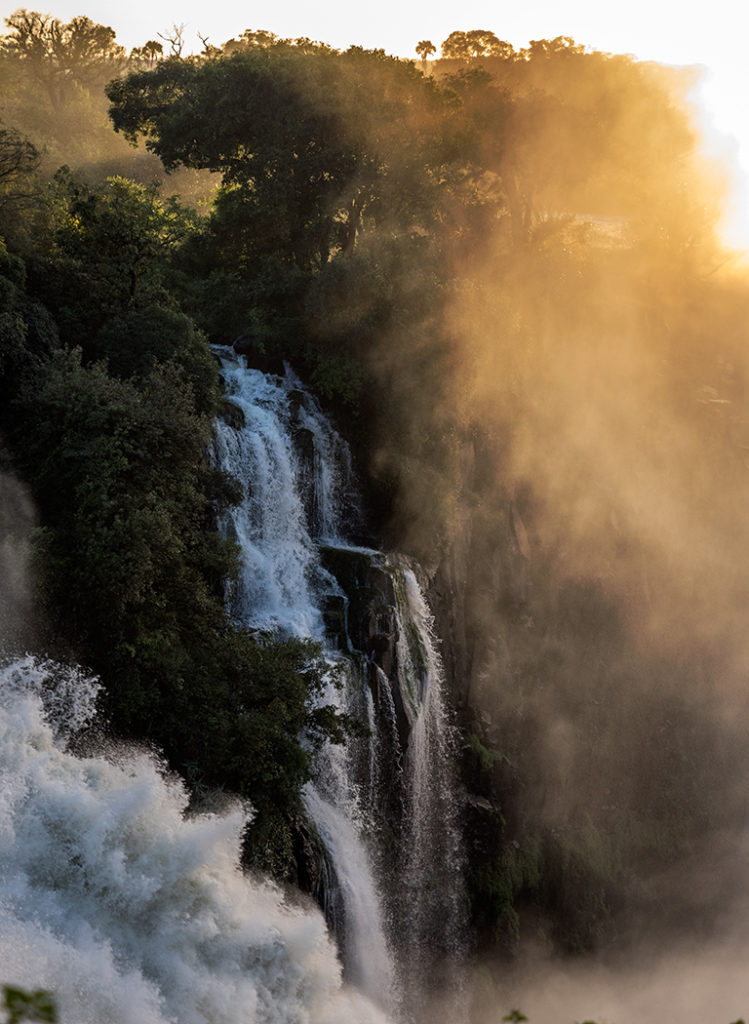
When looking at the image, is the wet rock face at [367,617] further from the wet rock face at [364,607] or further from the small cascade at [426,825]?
the small cascade at [426,825]

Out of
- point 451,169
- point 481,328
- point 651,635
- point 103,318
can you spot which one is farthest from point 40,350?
point 651,635

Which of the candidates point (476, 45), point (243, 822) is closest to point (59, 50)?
point (476, 45)

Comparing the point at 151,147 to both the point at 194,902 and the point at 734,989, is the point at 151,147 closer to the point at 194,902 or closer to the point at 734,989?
the point at 194,902

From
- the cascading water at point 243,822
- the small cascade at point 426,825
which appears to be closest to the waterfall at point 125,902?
the cascading water at point 243,822

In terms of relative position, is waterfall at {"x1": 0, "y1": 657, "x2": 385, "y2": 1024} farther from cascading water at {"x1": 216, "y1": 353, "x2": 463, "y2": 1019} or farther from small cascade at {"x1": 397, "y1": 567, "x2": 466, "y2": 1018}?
small cascade at {"x1": 397, "y1": 567, "x2": 466, "y2": 1018}

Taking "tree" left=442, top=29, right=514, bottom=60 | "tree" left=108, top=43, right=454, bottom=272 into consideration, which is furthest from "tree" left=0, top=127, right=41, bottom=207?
"tree" left=442, top=29, right=514, bottom=60

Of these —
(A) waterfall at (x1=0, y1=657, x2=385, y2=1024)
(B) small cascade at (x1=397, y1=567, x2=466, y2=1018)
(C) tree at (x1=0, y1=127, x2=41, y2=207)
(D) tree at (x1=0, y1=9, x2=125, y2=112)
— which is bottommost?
(A) waterfall at (x1=0, y1=657, x2=385, y2=1024)
